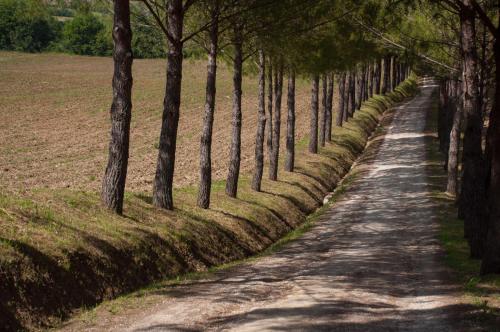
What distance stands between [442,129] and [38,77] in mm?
57916

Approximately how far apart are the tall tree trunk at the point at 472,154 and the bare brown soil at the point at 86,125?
1111 cm

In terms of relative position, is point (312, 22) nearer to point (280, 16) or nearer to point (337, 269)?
point (280, 16)

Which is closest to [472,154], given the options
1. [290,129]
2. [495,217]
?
[495,217]

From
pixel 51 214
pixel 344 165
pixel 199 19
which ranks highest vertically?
pixel 199 19

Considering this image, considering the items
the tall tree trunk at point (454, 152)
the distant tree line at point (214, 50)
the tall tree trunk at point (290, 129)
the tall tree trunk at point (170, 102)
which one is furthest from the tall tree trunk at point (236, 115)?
the tall tree trunk at point (454, 152)

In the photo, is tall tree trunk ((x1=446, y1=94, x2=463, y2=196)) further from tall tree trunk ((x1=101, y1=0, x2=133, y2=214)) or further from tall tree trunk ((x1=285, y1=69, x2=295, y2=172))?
tall tree trunk ((x1=101, y1=0, x2=133, y2=214))

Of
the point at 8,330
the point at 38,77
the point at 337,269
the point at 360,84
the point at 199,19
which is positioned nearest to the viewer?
the point at 8,330

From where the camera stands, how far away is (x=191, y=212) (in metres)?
20.0

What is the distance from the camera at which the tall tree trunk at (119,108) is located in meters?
15.8

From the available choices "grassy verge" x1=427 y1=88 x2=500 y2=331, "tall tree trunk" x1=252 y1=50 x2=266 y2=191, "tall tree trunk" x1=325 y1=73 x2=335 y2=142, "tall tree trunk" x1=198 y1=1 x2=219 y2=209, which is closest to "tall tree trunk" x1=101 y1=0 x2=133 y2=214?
"tall tree trunk" x1=198 y1=1 x2=219 y2=209

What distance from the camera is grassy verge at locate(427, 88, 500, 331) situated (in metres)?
11.1

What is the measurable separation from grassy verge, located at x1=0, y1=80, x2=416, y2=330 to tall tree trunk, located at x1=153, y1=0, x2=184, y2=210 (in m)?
0.56

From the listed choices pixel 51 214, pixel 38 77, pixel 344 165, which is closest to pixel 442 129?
pixel 344 165

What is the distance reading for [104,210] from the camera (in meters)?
16.1
